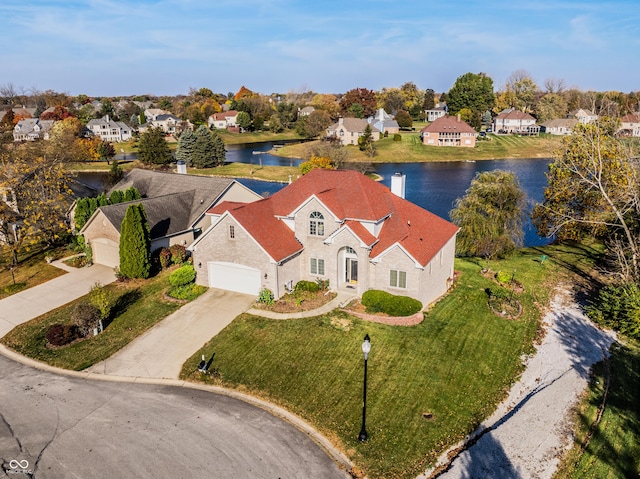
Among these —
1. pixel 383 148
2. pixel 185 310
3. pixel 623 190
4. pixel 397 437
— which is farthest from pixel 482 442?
pixel 383 148

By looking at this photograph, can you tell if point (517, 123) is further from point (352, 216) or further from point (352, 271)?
point (352, 271)

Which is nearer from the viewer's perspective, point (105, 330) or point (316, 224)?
point (105, 330)

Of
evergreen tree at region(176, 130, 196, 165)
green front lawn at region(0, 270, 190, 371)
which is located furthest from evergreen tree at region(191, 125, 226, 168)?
green front lawn at region(0, 270, 190, 371)

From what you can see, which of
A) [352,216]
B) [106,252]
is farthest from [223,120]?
[352,216]

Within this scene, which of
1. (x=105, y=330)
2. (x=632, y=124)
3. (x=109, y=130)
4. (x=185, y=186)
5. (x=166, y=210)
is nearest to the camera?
(x=105, y=330)

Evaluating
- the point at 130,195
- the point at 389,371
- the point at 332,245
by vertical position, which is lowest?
the point at 389,371

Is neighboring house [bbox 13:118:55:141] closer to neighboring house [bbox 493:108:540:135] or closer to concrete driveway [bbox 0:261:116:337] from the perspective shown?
concrete driveway [bbox 0:261:116:337]
